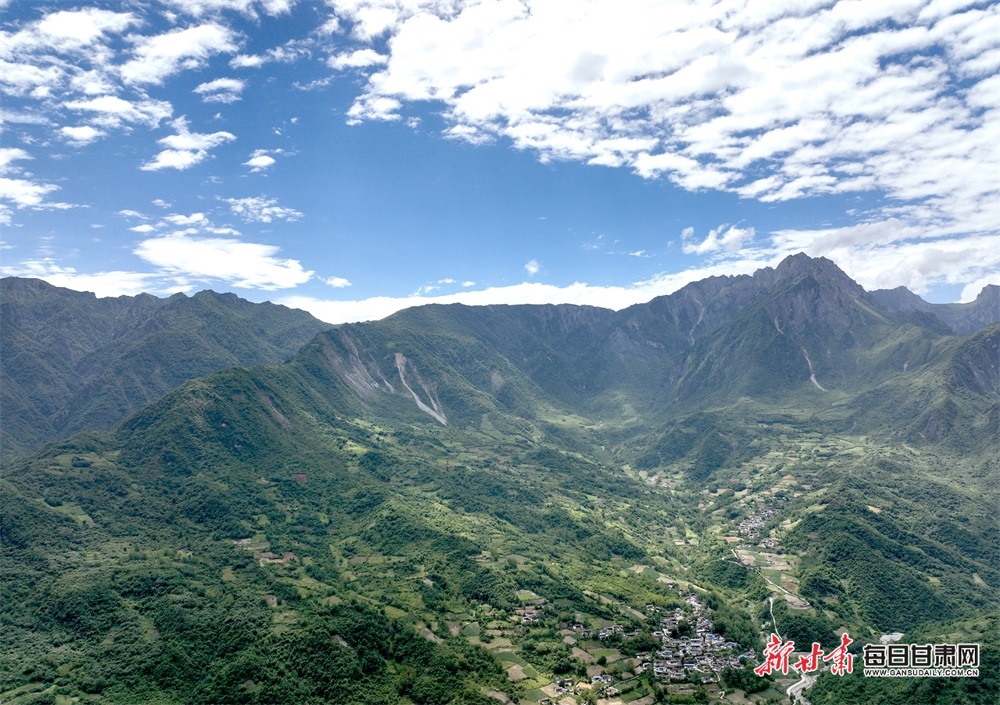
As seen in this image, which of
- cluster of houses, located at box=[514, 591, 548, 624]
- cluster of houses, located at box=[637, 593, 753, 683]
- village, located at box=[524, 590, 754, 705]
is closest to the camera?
village, located at box=[524, 590, 754, 705]

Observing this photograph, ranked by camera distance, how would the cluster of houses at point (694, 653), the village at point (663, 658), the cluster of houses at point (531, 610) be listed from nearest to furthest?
the village at point (663, 658)
the cluster of houses at point (694, 653)
the cluster of houses at point (531, 610)

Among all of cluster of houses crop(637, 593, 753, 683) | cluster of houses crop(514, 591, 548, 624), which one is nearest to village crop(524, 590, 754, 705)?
cluster of houses crop(637, 593, 753, 683)

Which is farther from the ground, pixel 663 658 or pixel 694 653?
pixel 663 658

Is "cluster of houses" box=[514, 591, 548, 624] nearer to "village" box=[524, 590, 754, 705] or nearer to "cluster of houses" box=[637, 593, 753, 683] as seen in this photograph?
"village" box=[524, 590, 754, 705]

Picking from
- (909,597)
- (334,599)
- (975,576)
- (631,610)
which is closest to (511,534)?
(631,610)

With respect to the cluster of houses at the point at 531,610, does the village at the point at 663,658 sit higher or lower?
lower

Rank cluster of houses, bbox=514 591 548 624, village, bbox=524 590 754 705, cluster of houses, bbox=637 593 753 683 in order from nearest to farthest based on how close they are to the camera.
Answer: village, bbox=524 590 754 705 → cluster of houses, bbox=637 593 753 683 → cluster of houses, bbox=514 591 548 624

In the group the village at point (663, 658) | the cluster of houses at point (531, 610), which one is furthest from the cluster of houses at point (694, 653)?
the cluster of houses at point (531, 610)

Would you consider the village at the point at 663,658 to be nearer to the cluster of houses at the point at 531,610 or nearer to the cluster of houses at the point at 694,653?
the cluster of houses at the point at 694,653

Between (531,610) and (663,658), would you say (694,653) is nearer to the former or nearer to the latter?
(663,658)

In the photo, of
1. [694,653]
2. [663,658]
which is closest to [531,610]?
[663,658]

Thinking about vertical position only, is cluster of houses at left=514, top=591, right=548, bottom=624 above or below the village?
above

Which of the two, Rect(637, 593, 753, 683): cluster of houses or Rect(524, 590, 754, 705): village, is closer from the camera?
Rect(524, 590, 754, 705): village
